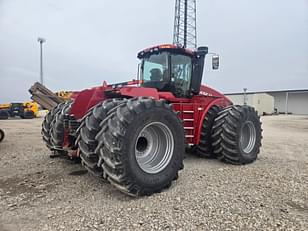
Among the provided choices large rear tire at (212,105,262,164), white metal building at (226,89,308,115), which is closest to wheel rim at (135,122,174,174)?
large rear tire at (212,105,262,164)

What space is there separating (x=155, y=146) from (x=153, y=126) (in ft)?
1.14

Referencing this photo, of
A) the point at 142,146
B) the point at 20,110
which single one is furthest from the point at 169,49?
the point at 20,110

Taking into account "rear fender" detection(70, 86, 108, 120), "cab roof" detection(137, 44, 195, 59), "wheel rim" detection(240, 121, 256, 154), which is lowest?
"wheel rim" detection(240, 121, 256, 154)

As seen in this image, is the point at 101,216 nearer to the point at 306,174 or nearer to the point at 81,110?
the point at 81,110

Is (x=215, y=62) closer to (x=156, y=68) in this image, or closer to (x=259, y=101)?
(x=156, y=68)

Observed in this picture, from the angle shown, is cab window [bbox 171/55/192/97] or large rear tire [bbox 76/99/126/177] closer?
large rear tire [bbox 76/99/126/177]

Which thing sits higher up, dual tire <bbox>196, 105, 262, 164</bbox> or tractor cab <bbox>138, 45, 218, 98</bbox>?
tractor cab <bbox>138, 45, 218, 98</bbox>

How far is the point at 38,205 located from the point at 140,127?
5.27 ft

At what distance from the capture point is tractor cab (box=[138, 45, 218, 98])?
17.7ft

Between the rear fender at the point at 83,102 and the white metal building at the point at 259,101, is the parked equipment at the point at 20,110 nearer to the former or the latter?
the rear fender at the point at 83,102

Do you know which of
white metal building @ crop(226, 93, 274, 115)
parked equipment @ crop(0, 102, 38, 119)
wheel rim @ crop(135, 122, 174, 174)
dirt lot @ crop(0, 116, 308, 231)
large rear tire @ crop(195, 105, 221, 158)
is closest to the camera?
dirt lot @ crop(0, 116, 308, 231)

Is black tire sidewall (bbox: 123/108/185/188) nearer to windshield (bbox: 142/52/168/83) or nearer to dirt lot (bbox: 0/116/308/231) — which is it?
dirt lot (bbox: 0/116/308/231)

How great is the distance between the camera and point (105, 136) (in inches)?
131

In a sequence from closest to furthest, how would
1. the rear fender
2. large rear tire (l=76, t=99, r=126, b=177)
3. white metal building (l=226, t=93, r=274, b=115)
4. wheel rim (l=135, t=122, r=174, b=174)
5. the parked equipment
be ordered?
large rear tire (l=76, t=99, r=126, b=177) → wheel rim (l=135, t=122, r=174, b=174) → the rear fender → the parked equipment → white metal building (l=226, t=93, r=274, b=115)
